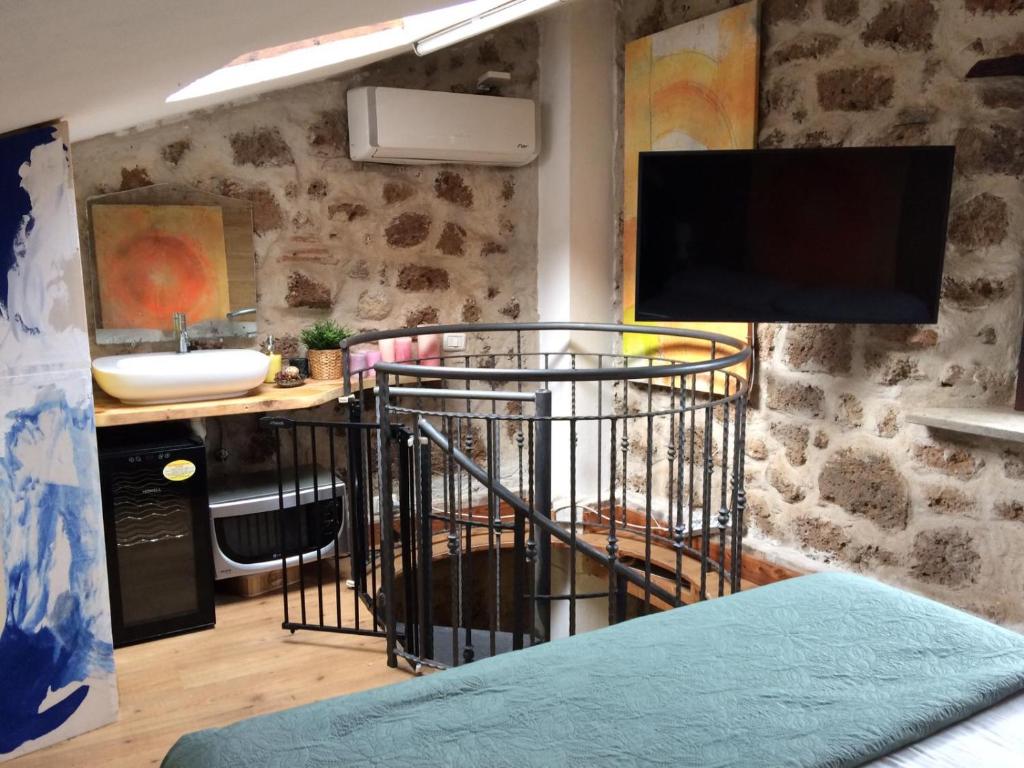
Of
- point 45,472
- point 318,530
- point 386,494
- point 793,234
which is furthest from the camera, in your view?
point 318,530

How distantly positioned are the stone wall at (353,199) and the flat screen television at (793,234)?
1038 mm

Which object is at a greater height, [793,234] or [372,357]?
[793,234]

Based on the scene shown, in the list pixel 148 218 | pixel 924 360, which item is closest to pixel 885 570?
pixel 924 360

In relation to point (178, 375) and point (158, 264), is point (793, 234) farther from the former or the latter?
point (158, 264)

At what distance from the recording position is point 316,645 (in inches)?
107

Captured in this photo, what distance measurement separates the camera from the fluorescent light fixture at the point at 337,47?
270 centimetres

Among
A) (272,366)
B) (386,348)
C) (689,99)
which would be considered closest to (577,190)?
(689,99)

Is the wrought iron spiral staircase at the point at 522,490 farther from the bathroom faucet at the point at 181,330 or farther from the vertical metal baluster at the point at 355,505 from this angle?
the bathroom faucet at the point at 181,330

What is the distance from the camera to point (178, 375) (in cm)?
271

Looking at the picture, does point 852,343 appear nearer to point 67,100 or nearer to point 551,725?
point 551,725

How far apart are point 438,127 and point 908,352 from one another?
6.87 ft

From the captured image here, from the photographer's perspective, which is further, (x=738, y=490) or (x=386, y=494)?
(x=738, y=490)

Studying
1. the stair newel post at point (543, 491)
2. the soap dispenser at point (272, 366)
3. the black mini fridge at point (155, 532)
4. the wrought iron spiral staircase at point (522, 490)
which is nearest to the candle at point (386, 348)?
the wrought iron spiral staircase at point (522, 490)

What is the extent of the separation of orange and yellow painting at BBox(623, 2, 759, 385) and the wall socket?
785mm
